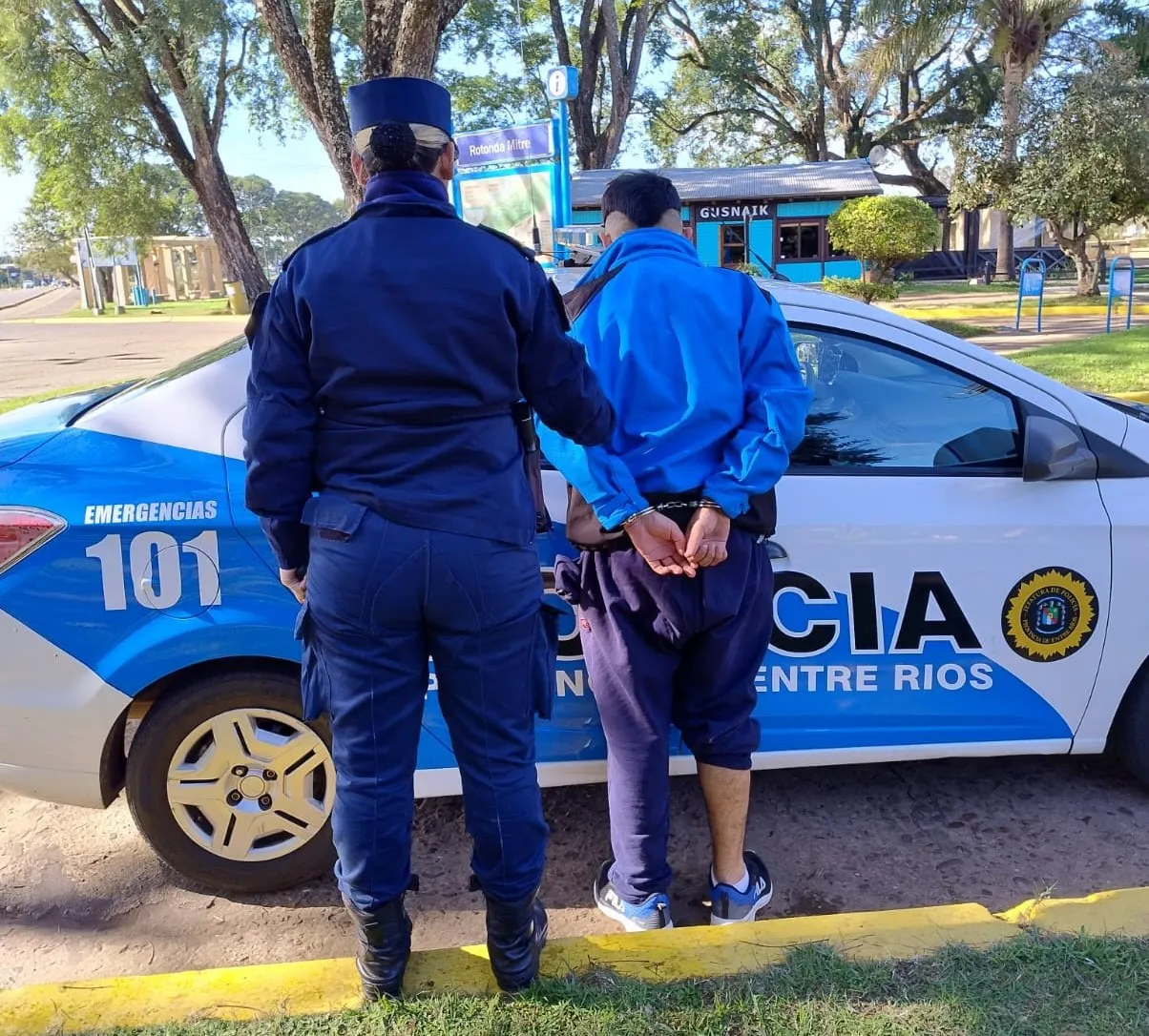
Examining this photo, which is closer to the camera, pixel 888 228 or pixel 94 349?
pixel 888 228

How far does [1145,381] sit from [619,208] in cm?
824

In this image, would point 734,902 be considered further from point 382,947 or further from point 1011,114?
point 1011,114

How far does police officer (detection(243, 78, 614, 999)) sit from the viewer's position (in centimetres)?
189

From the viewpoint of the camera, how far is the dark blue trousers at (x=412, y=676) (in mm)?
1941

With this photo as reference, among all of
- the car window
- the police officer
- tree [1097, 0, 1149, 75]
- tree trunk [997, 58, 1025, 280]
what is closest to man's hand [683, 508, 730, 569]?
the police officer

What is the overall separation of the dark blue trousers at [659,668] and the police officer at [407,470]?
37 centimetres

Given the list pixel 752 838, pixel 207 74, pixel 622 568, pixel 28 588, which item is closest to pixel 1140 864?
pixel 752 838

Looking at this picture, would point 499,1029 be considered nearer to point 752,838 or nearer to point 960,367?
point 752,838

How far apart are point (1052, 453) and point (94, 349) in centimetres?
2331

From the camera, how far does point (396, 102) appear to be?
1947 mm

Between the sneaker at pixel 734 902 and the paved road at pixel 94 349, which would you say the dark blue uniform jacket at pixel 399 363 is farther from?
the paved road at pixel 94 349

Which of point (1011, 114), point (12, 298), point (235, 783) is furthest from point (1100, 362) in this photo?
point (12, 298)

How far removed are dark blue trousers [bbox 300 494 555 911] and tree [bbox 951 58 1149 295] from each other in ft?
67.5

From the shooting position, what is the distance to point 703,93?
33.8 m
